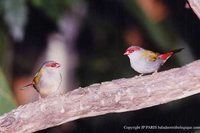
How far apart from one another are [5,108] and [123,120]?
1.08 metres

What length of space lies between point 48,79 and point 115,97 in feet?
0.59

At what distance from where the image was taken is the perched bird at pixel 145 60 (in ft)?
3.52

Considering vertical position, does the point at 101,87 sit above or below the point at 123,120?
below

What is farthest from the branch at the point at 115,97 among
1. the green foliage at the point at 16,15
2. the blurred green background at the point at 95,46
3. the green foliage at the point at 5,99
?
the blurred green background at the point at 95,46

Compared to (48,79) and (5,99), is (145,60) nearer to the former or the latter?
(48,79)

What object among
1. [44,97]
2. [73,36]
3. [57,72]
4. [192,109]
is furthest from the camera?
[73,36]

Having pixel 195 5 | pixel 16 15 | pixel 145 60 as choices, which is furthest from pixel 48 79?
pixel 16 15

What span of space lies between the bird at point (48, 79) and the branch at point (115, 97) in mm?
88

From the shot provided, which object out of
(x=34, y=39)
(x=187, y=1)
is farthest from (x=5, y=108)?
(x=34, y=39)

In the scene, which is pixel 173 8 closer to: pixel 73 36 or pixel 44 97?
pixel 73 36

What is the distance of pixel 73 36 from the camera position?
2336mm

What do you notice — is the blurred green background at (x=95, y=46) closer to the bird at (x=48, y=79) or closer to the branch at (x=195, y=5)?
the branch at (x=195, y=5)

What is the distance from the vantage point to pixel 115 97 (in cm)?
118

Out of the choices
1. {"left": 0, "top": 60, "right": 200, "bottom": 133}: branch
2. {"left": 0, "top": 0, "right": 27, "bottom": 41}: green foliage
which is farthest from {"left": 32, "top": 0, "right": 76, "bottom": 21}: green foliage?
{"left": 0, "top": 60, "right": 200, "bottom": 133}: branch
